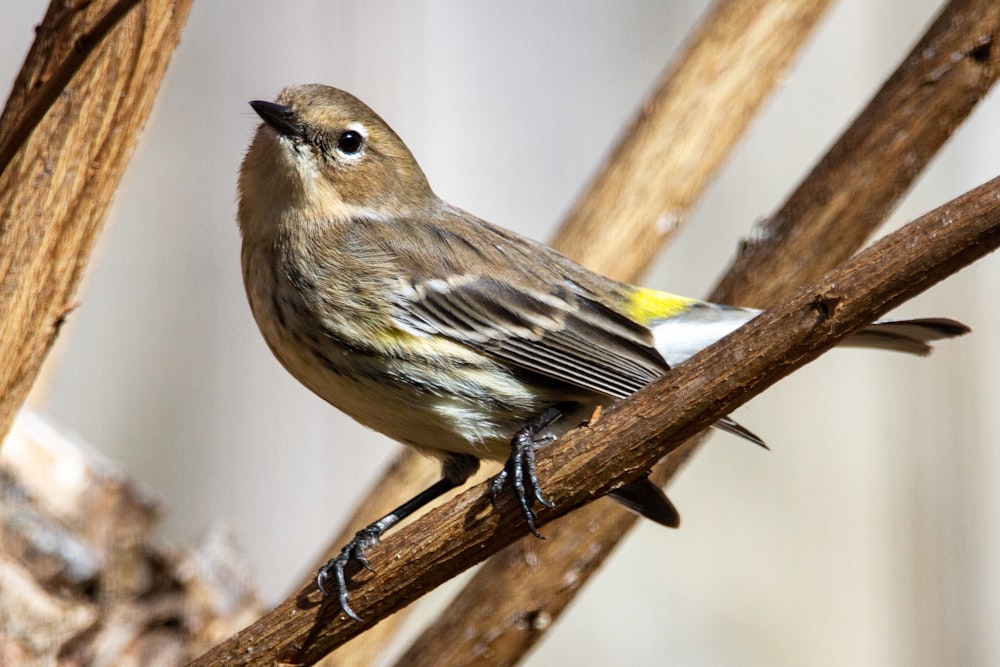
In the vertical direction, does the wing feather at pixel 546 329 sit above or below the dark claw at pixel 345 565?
above

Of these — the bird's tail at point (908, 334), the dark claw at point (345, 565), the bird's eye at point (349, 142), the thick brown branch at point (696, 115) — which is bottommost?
the dark claw at point (345, 565)

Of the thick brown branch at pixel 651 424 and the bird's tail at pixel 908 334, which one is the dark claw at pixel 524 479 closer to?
the thick brown branch at pixel 651 424

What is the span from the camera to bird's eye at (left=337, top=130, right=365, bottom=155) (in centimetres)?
259

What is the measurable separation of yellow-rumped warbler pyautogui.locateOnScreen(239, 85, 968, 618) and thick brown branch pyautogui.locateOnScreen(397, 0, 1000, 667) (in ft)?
0.58

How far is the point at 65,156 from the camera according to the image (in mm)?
1779

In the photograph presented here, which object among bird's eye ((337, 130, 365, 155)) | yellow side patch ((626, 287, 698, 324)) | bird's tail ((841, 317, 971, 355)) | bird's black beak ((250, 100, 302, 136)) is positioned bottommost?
bird's black beak ((250, 100, 302, 136))

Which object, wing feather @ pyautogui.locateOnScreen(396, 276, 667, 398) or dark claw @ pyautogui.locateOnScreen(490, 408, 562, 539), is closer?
dark claw @ pyautogui.locateOnScreen(490, 408, 562, 539)

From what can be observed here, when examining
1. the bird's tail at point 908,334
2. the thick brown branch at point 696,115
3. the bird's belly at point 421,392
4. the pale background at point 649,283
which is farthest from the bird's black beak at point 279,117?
the pale background at point 649,283

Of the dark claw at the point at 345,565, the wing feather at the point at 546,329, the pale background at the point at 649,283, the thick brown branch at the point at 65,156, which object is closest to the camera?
the thick brown branch at the point at 65,156

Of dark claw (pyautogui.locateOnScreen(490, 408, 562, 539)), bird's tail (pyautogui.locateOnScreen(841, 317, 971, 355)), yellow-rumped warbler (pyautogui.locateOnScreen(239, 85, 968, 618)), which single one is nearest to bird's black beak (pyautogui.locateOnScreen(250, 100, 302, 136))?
yellow-rumped warbler (pyautogui.locateOnScreen(239, 85, 968, 618))

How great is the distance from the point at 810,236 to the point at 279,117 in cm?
123

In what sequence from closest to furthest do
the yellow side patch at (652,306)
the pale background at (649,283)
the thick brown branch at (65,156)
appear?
the thick brown branch at (65,156) < the yellow side patch at (652,306) < the pale background at (649,283)

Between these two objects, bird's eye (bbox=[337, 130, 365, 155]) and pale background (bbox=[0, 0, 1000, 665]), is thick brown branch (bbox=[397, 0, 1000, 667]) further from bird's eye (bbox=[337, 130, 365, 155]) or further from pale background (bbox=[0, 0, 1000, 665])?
pale background (bbox=[0, 0, 1000, 665])

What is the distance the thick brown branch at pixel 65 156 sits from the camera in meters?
1.76
